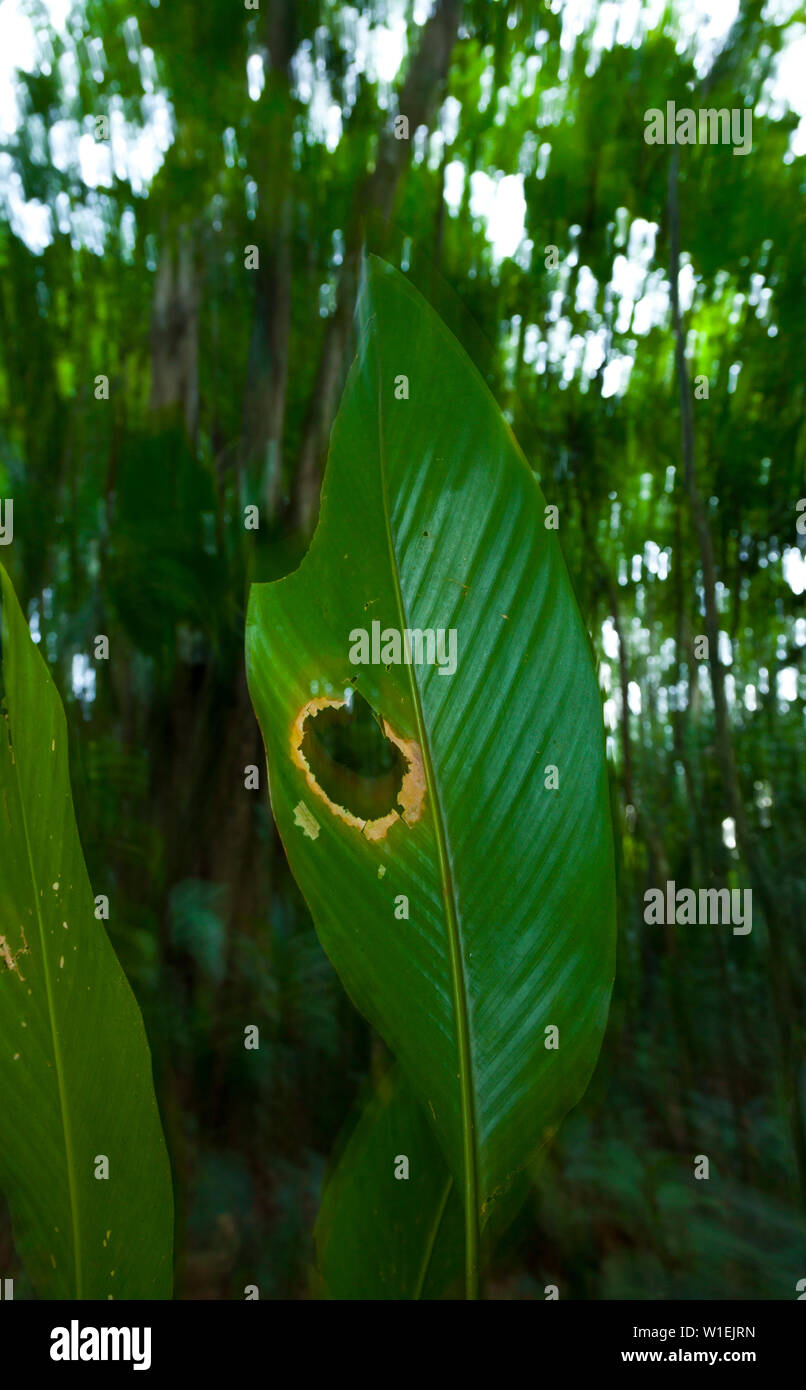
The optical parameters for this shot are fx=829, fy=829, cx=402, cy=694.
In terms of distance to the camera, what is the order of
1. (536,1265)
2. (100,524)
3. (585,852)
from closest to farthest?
(585,852)
(536,1265)
(100,524)

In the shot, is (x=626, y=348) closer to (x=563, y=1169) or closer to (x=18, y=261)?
(x=18, y=261)

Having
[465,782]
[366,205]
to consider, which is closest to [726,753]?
[465,782]

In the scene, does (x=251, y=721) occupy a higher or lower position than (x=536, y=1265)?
higher

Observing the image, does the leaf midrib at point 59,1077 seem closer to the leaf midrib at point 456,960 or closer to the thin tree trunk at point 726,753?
the leaf midrib at point 456,960

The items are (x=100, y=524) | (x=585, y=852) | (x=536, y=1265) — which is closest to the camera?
(x=585, y=852)

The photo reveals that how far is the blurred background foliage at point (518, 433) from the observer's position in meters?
0.98

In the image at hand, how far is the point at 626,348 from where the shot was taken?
106 centimetres

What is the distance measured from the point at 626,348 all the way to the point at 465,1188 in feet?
3.21

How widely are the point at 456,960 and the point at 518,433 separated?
68 cm

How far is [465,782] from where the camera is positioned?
43 cm

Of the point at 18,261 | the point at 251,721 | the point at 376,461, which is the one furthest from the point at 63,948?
the point at 18,261

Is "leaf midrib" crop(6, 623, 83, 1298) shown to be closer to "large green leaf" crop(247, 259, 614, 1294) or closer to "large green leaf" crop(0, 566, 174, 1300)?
"large green leaf" crop(0, 566, 174, 1300)

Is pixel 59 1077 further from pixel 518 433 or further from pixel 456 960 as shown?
pixel 518 433

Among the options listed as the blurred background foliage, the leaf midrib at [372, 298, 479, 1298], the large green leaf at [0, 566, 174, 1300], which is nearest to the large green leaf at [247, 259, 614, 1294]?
the leaf midrib at [372, 298, 479, 1298]
